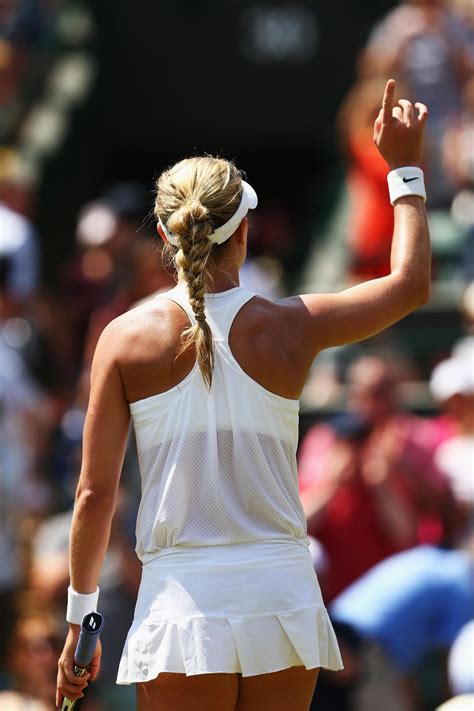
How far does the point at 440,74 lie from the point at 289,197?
4.89 metres

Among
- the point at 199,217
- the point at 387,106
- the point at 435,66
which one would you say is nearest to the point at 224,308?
the point at 199,217

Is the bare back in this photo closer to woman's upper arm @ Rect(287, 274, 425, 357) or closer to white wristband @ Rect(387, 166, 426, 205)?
woman's upper arm @ Rect(287, 274, 425, 357)

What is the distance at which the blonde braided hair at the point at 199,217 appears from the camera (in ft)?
9.94

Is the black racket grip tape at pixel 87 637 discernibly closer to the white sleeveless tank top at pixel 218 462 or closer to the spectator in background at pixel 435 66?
the white sleeveless tank top at pixel 218 462

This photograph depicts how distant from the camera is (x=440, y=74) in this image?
888 centimetres

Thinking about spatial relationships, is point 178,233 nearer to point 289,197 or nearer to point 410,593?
point 410,593

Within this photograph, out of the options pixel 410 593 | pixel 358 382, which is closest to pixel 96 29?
pixel 358 382

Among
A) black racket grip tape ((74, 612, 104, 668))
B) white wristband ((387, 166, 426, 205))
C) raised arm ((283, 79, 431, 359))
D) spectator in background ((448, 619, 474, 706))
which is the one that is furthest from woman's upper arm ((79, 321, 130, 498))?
spectator in background ((448, 619, 474, 706))

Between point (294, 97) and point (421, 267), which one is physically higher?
point (294, 97)

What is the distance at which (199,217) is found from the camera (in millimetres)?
3064

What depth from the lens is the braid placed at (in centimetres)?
303

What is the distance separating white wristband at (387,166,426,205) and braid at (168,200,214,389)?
0.47m

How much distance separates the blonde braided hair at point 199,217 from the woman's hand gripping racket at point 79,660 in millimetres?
575

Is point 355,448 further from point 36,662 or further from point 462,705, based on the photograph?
point 462,705
